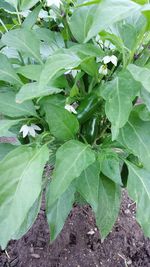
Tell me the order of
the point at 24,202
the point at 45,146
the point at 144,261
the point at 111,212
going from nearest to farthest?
the point at 24,202 → the point at 45,146 → the point at 111,212 → the point at 144,261

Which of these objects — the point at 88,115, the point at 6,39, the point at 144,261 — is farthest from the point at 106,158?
the point at 144,261

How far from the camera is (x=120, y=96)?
30.5 inches

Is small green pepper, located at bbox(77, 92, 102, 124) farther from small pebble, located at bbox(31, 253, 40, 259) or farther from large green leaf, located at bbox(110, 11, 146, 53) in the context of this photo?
small pebble, located at bbox(31, 253, 40, 259)

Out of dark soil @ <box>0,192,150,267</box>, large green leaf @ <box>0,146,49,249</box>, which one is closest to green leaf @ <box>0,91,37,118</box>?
large green leaf @ <box>0,146,49,249</box>

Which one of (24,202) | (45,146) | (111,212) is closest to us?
(24,202)

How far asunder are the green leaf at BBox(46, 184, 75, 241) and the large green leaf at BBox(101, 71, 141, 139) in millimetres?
323

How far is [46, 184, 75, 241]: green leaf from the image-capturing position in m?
1.01

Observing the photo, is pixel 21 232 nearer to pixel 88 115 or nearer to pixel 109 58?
pixel 88 115

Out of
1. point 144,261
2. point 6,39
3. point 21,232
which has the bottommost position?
point 144,261

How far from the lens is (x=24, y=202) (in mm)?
741

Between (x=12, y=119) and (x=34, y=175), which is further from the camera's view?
(x=12, y=119)

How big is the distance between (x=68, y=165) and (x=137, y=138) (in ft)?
0.55

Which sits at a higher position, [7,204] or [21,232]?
[7,204]

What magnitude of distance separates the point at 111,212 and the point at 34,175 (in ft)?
0.95
